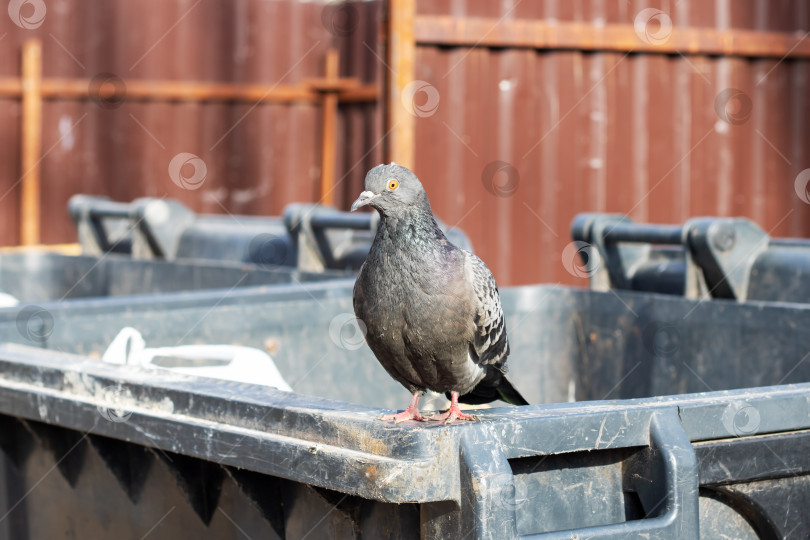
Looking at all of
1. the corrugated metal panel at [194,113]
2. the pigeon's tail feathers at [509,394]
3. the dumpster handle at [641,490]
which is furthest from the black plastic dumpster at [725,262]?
the corrugated metal panel at [194,113]

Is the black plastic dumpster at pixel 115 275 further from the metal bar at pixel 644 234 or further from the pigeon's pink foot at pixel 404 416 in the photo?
the pigeon's pink foot at pixel 404 416

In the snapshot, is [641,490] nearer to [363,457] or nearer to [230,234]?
[363,457]

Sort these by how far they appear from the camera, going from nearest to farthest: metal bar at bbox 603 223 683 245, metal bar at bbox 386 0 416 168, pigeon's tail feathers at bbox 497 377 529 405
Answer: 1. pigeon's tail feathers at bbox 497 377 529 405
2. metal bar at bbox 603 223 683 245
3. metal bar at bbox 386 0 416 168

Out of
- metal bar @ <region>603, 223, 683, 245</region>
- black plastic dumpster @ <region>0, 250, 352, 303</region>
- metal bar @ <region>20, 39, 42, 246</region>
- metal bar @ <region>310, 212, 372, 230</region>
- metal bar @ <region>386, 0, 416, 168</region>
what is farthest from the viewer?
metal bar @ <region>20, 39, 42, 246</region>

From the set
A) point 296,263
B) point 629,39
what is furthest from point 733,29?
point 296,263

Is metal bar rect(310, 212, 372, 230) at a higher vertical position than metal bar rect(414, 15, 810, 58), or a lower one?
lower

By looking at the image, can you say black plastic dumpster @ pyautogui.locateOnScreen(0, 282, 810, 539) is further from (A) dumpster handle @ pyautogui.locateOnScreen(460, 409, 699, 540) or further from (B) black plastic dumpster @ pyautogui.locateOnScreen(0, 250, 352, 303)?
(B) black plastic dumpster @ pyautogui.locateOnScreen(0, 250, 352, 303)

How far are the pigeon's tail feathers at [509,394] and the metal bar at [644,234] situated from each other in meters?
1.52

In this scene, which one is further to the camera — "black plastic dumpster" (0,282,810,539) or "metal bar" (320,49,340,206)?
"metal bar" (320,49,340,206)

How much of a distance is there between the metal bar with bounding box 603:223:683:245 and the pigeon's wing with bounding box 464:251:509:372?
6.42 ft

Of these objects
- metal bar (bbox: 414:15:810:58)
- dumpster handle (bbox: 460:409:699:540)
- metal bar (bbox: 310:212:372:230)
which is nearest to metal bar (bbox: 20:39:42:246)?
metal bar (bbox: 414:15:810:58)

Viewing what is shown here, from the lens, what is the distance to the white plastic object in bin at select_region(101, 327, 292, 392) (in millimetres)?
3625

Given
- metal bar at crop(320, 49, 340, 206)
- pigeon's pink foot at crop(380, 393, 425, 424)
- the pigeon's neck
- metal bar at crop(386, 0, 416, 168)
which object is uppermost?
metal bar at crop(320, 49, 340, 206)

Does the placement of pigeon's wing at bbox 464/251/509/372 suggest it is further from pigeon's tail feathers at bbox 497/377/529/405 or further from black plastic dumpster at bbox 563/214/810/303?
black plastic dumpster at bbox 563/214/810/303
